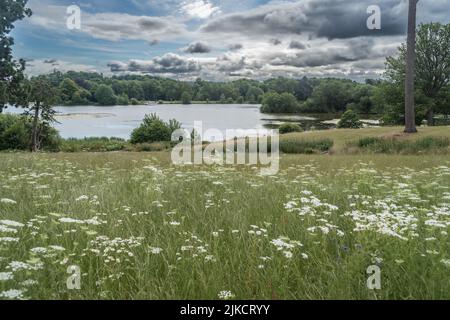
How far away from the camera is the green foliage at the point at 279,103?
108000 mm

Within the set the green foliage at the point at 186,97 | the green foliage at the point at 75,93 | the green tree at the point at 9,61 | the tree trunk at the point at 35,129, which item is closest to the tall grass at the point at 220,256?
the green tree at the point at 9,61

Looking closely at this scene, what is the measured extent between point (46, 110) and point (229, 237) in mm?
50499

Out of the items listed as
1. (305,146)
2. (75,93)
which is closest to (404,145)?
(305,146)

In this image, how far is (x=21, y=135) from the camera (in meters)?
56.7

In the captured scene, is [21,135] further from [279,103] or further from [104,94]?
[279,103]

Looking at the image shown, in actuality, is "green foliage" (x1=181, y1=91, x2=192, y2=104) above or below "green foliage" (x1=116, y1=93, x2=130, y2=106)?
above

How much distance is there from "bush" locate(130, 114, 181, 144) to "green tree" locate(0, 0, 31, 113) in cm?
3763

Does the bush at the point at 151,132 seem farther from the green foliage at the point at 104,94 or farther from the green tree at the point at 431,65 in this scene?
the green foliage at the point at 104,94

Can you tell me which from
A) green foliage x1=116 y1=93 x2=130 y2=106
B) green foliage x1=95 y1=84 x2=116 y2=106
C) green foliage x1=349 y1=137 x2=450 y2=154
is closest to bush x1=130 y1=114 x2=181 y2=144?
green foliage x1=349 y1=137 x2=450 y2=154

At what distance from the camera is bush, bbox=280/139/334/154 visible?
31014mm

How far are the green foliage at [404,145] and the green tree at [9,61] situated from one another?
24.5 m

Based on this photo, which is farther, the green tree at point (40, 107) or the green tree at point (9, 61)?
the green tree at point (40, 107)

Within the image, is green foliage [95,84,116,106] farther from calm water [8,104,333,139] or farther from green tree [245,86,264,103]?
green tree [245,86,264,103]

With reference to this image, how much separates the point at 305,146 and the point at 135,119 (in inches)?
3234
